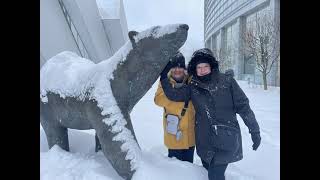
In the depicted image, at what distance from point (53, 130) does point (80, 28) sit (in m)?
10.8

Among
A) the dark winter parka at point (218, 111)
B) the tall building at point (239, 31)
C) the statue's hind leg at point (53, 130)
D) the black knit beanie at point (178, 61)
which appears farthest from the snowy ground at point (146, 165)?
the tall building at point (239, 31)

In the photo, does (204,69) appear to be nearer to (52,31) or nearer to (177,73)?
(177,73)

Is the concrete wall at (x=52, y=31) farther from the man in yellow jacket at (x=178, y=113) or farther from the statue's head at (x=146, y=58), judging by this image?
the man in yellow jacket at (x=178, y=113)

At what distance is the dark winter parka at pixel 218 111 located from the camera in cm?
272

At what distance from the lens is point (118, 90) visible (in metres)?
3.05

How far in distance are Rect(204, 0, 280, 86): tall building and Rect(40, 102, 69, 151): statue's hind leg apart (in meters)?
13.3

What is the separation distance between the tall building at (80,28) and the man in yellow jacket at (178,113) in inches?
233

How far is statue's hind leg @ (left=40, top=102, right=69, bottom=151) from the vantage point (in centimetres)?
354

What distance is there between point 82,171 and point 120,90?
82cm

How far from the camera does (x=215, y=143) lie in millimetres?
2703

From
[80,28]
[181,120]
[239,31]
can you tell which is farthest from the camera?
[239,31]

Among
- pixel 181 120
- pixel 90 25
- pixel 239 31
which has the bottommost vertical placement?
pixel 181 120

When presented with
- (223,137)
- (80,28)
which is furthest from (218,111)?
(80,28)
